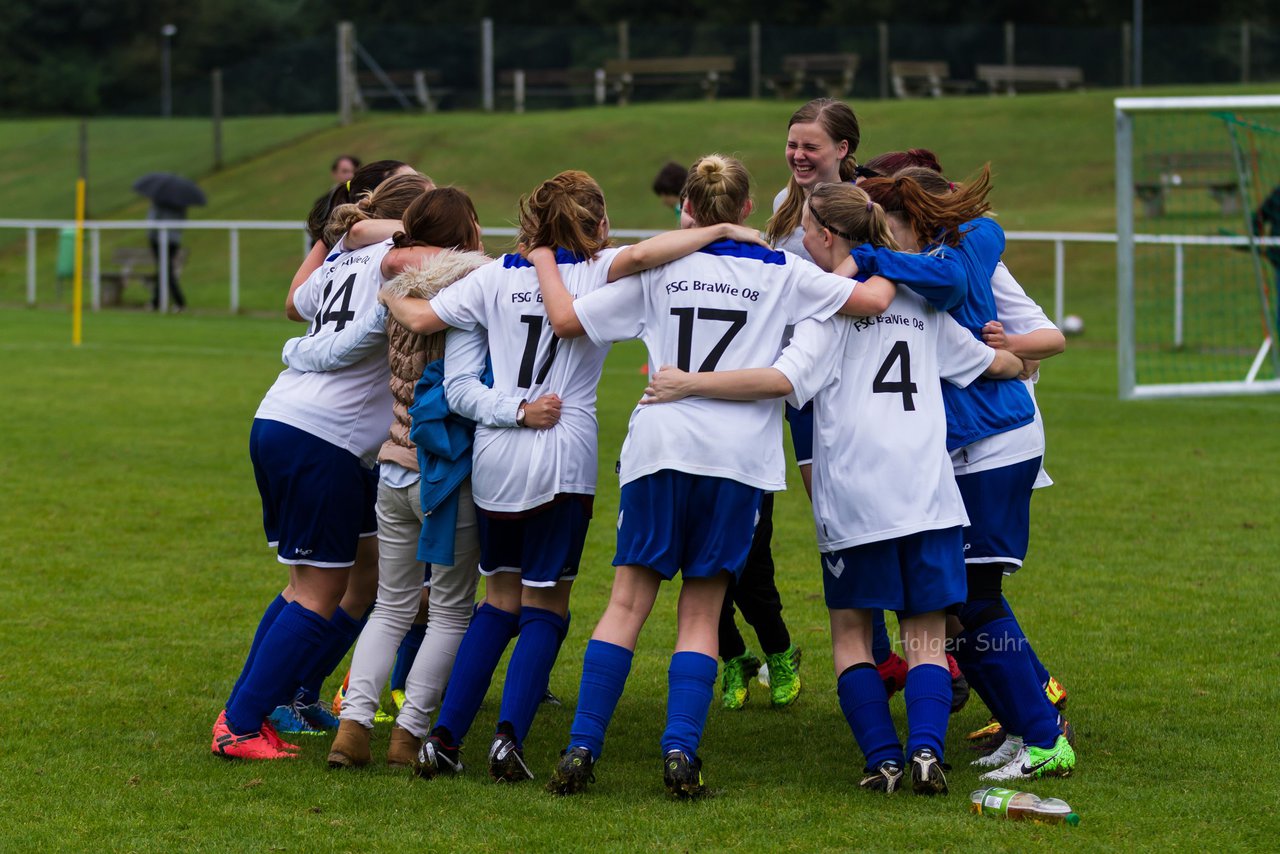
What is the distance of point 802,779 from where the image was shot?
177 inches

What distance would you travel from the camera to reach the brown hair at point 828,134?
4711mm

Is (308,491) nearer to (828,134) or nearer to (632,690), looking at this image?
(632,690)

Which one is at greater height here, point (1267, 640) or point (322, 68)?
point (322, 68)

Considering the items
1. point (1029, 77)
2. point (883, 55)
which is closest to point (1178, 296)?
point (883, 55)

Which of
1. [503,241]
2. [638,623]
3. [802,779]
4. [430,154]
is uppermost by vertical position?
[430,154]

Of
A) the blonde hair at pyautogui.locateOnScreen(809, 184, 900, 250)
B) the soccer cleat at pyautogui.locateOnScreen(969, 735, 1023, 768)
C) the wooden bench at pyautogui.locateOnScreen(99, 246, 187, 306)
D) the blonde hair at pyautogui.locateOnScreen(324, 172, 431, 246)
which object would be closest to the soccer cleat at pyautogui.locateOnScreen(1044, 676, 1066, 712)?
the soccer cleat at pyautogui.locateOnScreen(969, 735, 1023, 768)

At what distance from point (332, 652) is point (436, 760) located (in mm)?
895

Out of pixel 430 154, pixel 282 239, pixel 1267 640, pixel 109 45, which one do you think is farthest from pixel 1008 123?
pixel 109 45

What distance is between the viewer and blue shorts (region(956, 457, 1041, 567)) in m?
4.53

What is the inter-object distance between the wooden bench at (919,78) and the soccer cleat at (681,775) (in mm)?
36305

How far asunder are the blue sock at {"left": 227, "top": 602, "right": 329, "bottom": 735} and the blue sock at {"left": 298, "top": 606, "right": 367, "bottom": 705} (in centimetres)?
28

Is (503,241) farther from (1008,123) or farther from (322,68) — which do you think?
(322,68)

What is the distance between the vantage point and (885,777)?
427 centimetres

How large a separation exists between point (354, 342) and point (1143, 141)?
103 feet
